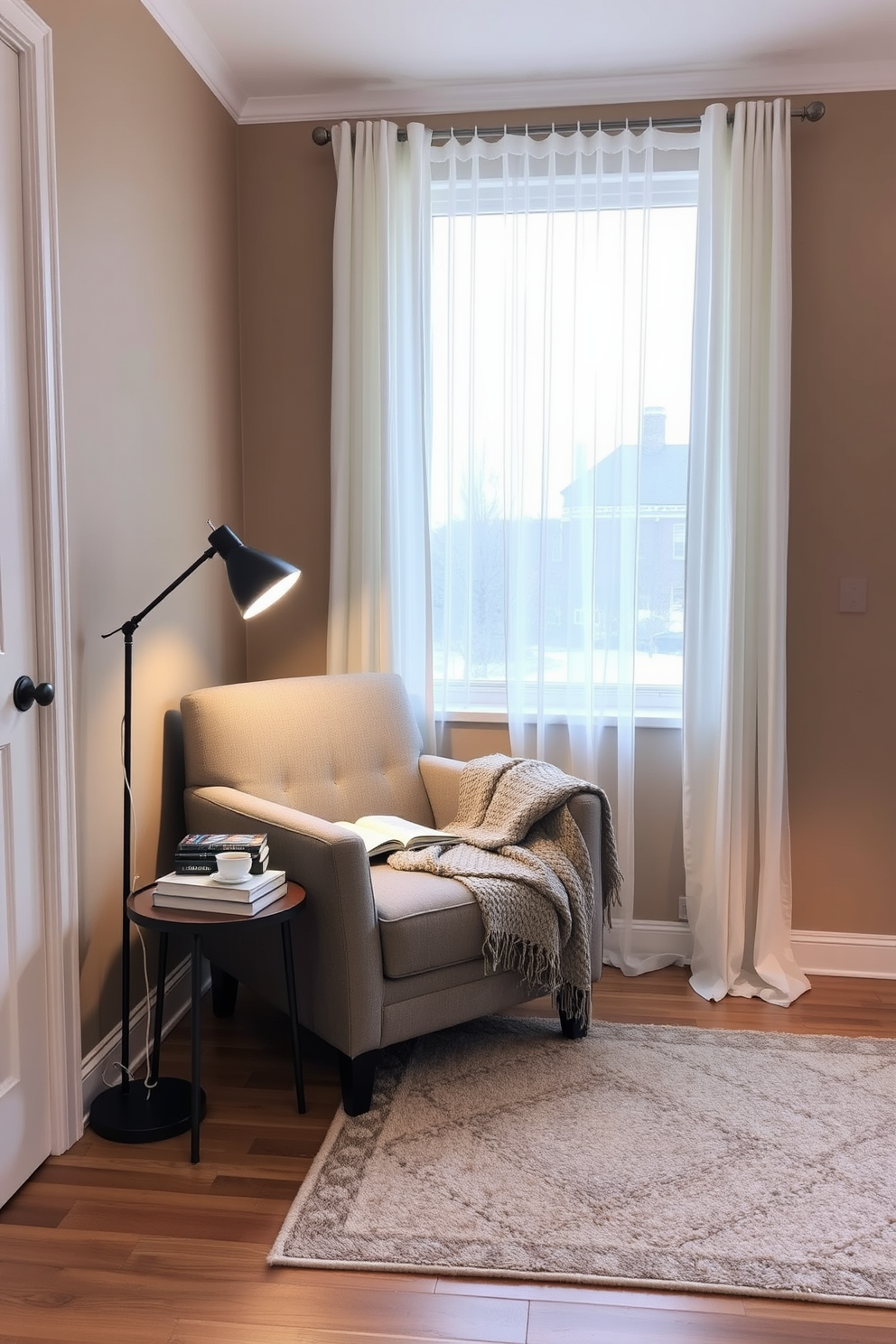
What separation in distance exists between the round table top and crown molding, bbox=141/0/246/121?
214 cm

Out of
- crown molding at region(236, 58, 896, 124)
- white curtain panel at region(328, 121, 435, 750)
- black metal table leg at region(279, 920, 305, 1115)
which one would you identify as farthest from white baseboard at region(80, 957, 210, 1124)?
crown molding at region(236, 58, 896, 124)

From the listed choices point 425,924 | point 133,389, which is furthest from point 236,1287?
point 133,389

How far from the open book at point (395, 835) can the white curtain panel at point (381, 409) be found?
0.55m

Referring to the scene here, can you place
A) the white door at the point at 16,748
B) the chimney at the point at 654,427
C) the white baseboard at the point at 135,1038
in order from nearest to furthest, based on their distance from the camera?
the white door at the point at 16,748, the white baseboard at the point at 135,1038, the chimney at the point at 654,427

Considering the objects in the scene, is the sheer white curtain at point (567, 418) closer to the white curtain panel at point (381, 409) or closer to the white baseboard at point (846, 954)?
the white curtain panel at point (381, 409)

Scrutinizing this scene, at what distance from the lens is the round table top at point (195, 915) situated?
7.16ft

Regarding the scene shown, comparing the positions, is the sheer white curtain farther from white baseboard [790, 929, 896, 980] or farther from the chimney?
white baseboard [790, 929, 896, 980]

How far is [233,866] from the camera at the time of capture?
225 centimetres

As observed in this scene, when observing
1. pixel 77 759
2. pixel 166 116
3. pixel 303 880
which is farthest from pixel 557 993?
pixel 166 116

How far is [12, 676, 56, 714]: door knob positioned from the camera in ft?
6.84

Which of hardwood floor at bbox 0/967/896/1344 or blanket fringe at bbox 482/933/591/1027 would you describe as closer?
hardwood floor at bbox 0/967/896/1344

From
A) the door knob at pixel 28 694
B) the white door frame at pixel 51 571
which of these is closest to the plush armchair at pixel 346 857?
the white door frame at pixel 51 571

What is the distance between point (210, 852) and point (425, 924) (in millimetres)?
492

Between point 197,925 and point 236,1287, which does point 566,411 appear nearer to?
point 197,925
